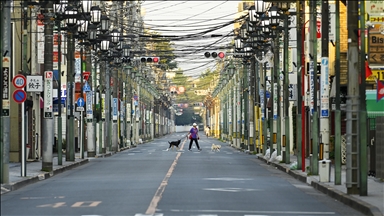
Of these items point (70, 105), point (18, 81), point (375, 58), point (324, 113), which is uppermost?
point (375, 58)

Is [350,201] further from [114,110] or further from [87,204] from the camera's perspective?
[114,110]

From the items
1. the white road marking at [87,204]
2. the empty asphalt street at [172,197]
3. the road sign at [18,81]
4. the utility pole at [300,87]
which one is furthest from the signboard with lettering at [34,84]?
the white road marking at [87,204]

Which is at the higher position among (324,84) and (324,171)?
(324,84)


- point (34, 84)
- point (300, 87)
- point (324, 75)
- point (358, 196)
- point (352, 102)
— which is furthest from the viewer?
point (300, 87)

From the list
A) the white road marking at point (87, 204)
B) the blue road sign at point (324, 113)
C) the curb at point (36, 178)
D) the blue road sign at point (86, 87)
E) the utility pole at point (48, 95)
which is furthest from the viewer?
the blue road sign at point (86, 87)

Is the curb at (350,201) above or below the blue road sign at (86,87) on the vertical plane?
below

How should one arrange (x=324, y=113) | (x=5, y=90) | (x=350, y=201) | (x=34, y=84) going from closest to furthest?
(x=350, y=201)
(x=5, y=90)
(x=324, y=113)
(x=34, y=84)

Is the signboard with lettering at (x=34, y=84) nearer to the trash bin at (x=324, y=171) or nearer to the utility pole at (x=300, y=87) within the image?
the utility pole at (x=300, y=87)

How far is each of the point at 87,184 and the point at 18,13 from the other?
2116 cm

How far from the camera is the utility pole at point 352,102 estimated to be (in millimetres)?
24828

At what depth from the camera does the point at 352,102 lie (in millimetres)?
25016

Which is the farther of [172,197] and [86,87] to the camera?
[86,87]

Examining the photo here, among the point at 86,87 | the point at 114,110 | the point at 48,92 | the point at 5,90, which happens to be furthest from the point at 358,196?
the point at 114,110

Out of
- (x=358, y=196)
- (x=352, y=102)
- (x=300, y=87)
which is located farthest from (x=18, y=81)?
(x=358, y=196)
